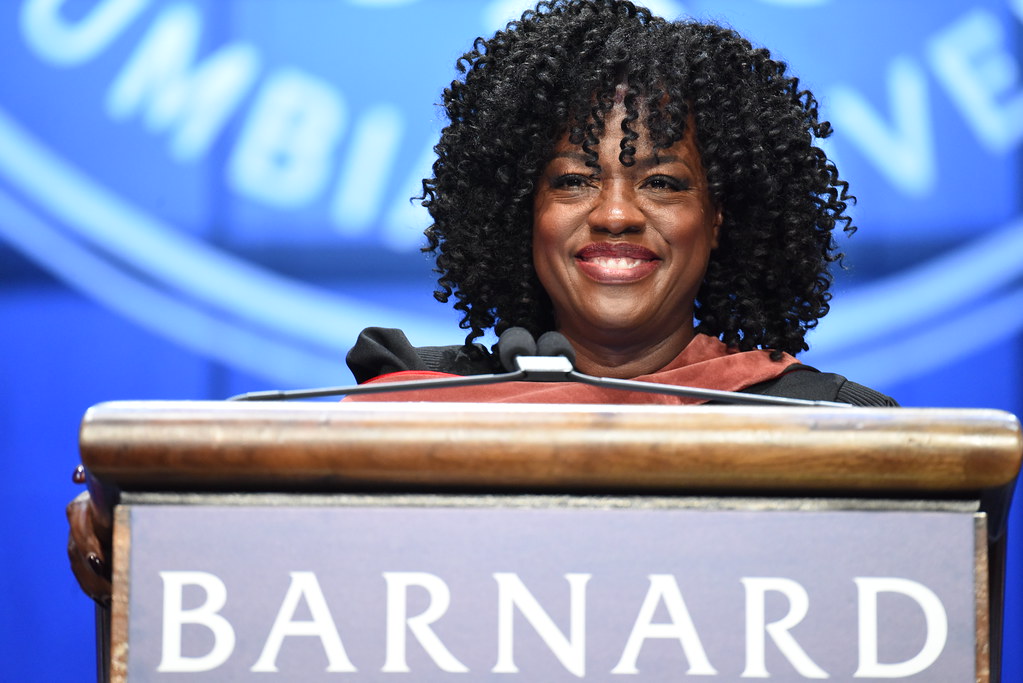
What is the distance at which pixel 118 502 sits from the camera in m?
0.57

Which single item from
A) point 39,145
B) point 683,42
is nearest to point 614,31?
point 683,42

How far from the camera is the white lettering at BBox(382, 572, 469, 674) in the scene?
0.54 metres

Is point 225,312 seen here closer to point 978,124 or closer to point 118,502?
point 978,124

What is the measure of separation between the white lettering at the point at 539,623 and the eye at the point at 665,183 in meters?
0.76

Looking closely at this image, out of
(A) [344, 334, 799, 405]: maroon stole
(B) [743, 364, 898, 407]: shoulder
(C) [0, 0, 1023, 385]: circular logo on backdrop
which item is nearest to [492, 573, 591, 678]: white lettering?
(A) [344, 334, 799, 405]: maroon stole

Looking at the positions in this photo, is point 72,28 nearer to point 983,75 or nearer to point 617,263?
point 617,263

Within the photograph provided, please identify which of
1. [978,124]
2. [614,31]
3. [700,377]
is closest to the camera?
[700,377]

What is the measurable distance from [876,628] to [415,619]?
0.64ft

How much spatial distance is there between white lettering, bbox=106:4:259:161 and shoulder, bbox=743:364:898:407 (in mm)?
1119

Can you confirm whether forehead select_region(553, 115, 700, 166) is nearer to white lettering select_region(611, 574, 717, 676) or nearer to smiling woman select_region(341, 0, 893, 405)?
smiling woman select_region(341, 0, 893, 405)

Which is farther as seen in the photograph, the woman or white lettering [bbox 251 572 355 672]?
the woman

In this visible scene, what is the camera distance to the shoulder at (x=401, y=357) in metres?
1.27

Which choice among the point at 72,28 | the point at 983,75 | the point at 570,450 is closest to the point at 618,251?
the point at 570,450

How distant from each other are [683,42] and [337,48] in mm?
862
